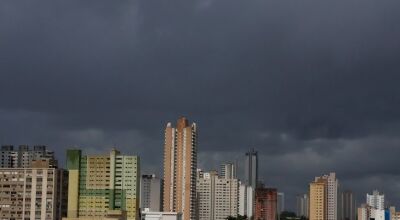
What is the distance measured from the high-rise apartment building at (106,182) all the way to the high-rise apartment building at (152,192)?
127 ft

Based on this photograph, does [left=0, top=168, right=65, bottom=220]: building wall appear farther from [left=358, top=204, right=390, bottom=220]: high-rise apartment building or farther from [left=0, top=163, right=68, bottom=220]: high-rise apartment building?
[left=358, top=204, right=390, bottom=220]: high-rise apartment building

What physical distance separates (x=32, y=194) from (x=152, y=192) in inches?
2171

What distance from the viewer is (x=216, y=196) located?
135125 mm

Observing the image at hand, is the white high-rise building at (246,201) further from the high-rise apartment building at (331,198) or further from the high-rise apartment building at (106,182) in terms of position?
the high-rise apartment building at (106,182)

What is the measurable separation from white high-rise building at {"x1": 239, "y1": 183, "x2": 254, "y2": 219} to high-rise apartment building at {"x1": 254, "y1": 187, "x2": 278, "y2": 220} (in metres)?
7.90

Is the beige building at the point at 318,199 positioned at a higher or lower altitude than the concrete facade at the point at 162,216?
higher

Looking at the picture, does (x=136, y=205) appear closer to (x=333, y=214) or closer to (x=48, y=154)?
(x=48, y=154)

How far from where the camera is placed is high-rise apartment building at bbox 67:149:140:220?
84750mm

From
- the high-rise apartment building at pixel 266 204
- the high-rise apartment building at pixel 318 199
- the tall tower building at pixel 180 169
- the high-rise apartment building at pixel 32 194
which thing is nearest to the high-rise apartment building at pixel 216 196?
the high-rise apartment building at pixel 266 204

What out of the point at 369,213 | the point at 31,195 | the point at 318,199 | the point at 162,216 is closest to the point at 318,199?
the point at 318,199

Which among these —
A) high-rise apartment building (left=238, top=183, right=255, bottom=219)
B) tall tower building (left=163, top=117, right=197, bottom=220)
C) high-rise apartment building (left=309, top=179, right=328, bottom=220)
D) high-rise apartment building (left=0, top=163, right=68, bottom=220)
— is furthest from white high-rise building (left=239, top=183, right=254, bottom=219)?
high-rise apartment building (left=0, top=163, right=68, bottom=220)

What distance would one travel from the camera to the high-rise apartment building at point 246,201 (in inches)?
5561

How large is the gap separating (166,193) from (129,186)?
23319 millimetres

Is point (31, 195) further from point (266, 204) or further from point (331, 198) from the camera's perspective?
point (331, 198)
